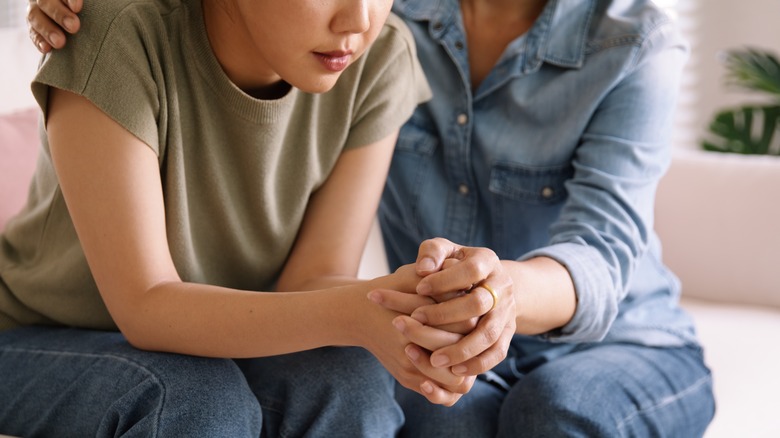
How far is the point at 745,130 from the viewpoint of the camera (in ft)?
9.62

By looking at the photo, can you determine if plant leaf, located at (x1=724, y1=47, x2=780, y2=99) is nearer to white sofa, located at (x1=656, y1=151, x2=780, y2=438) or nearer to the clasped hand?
white sofa, located at (x1=656, y1=151, x2=780, y2=438)

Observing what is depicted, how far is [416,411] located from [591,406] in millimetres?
251

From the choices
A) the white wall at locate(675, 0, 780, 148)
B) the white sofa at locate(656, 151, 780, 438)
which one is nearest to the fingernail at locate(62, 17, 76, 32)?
the white sofa at locate(656, 151, 780, 438)

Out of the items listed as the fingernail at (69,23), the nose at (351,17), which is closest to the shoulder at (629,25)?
the nose at (351,17)

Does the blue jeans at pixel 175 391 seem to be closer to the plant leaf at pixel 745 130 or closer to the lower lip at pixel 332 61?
the lower lip at pixel 332 61

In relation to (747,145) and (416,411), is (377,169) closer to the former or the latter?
(416,411)

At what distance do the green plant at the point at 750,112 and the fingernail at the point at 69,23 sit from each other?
7.56ft

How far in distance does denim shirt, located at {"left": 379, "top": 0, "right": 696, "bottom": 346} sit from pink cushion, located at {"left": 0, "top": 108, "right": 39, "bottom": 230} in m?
0.59

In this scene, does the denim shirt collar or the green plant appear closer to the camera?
the denim shirt collar

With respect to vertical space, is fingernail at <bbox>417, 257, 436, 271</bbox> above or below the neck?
below

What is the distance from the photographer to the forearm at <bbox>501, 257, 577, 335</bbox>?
111 centimetres

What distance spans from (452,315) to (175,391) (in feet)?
1.02

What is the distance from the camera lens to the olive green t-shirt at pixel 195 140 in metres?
1.05

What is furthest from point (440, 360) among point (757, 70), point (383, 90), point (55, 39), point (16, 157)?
point (757, 70)
